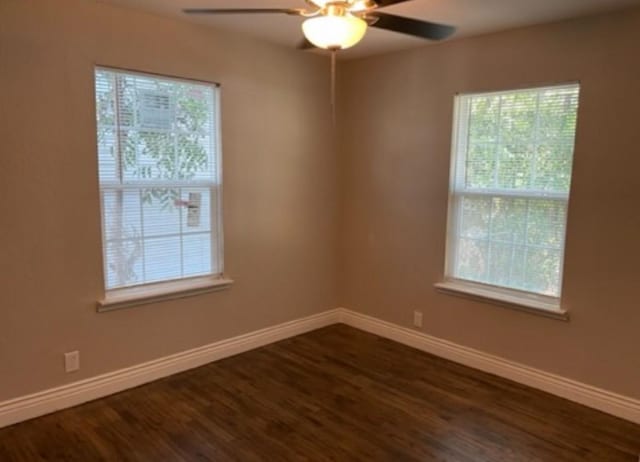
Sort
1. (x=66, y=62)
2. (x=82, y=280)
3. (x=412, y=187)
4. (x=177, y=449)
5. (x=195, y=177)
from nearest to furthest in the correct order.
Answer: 1. (x=177, y=449)
2. (x=66, y=62)
3. (x=82, y=280)
4. (x=195, y=177)
5. (x=412, y=187)

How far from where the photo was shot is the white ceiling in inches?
102

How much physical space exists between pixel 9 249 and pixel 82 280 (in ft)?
1.39

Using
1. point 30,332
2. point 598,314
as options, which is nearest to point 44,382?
point 30,332

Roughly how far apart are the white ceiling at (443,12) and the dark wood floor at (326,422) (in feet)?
7.70

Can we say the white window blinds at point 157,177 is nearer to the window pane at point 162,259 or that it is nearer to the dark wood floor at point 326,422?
the window pane at point 162,259

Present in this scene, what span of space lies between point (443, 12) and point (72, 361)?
3027 millimetres

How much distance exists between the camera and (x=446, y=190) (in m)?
3.54

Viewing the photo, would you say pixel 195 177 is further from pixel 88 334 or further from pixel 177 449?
pixel 177 449

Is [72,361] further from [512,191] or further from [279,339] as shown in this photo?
[512,191]

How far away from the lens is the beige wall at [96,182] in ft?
8.34

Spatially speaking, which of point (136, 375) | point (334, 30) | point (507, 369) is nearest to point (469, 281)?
point (507, 369)

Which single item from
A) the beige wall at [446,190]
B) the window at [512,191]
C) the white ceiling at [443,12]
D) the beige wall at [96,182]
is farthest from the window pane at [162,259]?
the window at [512,191]

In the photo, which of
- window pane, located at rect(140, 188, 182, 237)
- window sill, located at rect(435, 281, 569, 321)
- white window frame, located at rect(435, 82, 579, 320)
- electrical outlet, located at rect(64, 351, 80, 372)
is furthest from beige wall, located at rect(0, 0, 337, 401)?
window sill, located at rect(435, 281, 569, 321)

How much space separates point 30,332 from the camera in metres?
2.65
